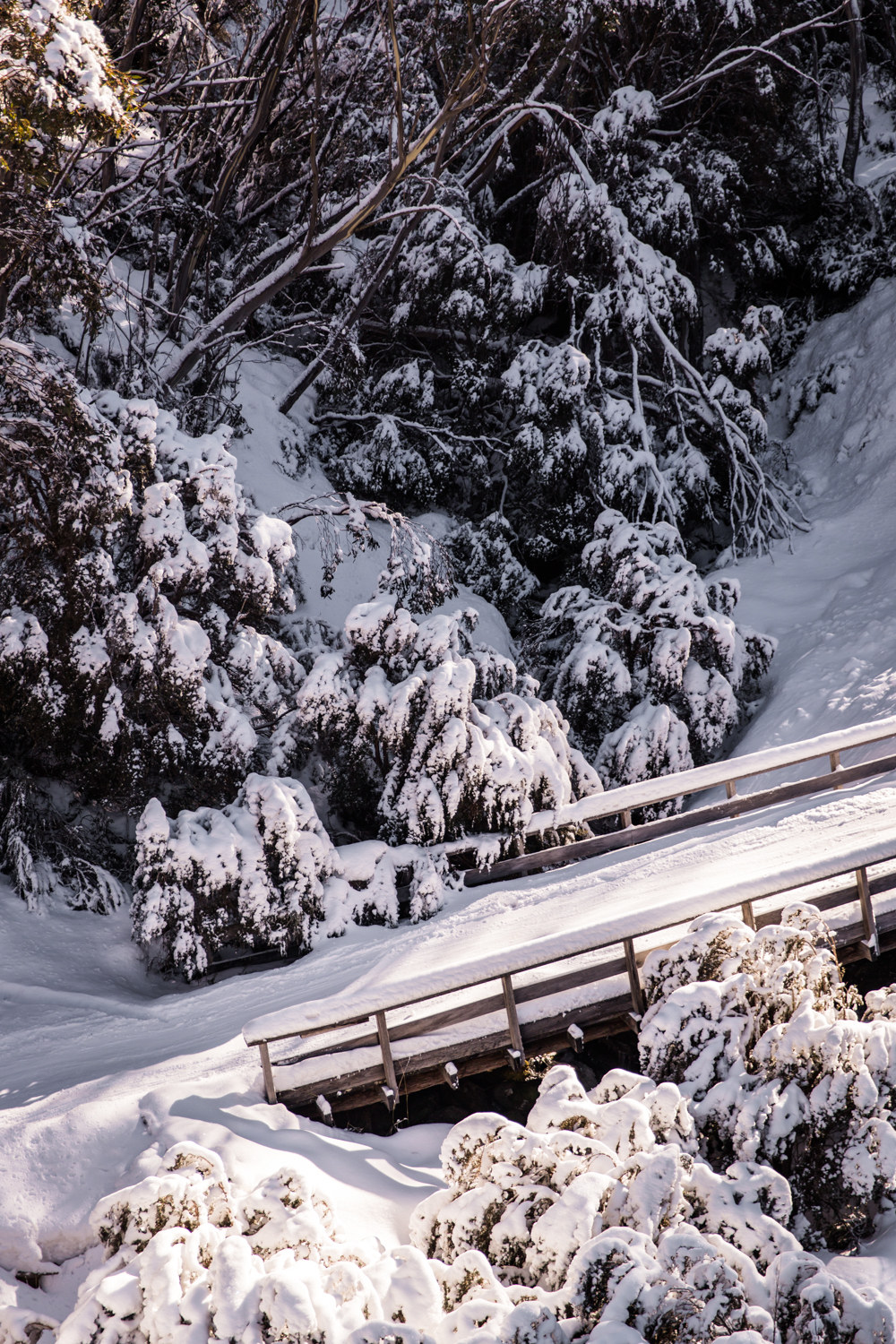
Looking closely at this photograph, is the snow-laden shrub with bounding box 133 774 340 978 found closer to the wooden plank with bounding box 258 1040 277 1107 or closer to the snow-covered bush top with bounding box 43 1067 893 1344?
the wooden plank with bounding box 258 1040 277 1107

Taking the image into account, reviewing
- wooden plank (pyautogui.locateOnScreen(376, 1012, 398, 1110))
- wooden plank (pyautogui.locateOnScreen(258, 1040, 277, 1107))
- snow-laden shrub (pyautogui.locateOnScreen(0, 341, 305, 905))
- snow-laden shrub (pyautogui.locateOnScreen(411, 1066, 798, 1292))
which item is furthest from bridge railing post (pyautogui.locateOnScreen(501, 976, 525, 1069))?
snow-laden shrub (pyautogui.locateOnScreen(0, 341, 305, 905))

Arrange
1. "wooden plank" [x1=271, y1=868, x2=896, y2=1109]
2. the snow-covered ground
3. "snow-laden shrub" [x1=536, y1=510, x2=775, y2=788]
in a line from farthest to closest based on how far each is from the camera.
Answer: "snow-laden shrub" [x1=536, y1=510, x2=775, y2=788] → "wooden plank" [x1=271, y1=868, x2=896, y2=1109] → the snow-covered ground

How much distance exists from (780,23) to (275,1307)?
19660 mm

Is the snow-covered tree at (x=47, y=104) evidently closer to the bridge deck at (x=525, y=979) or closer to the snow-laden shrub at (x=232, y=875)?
the snow-laden shrub at (x=232, y=875)

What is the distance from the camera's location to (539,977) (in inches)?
212

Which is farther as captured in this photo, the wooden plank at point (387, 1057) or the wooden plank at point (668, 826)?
the wooden plank at point (668, 826)

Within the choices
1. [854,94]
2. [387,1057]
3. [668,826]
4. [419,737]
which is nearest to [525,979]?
[387,1057]

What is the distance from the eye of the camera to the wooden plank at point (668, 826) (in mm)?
7852

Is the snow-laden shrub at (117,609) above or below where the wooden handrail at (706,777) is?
above

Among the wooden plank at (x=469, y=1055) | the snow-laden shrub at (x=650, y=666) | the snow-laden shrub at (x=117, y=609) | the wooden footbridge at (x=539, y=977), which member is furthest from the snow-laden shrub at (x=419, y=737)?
the wooden plank at (x=469, y=1055)

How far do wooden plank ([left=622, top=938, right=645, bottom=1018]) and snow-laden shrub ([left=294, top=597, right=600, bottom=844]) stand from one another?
2.63 m

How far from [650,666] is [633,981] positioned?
5710 millimetres

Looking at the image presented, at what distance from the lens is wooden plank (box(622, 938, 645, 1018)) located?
17.1 ft

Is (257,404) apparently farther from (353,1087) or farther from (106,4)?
(353,1087)
